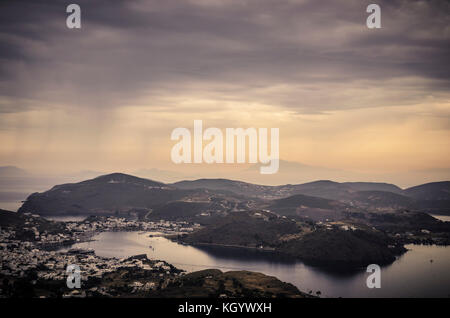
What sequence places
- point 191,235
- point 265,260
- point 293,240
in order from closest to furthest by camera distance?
point 265,260
point 293,240
point 191,235

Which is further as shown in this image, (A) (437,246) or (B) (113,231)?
(B) (113,231)
